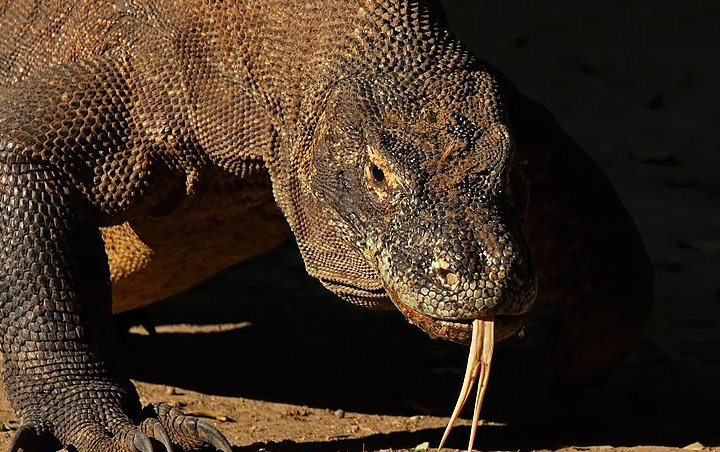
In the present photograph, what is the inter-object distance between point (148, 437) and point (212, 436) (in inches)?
8.8

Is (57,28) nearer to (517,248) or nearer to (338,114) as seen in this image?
(338,114)

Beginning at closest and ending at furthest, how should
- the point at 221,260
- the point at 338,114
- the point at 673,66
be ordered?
the point at 338,114 < the point at 221,260 < the point at 673,66

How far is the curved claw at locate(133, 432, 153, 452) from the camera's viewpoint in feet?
15.3

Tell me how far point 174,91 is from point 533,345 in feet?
10.2

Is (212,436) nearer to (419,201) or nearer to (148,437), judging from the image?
(148,437)

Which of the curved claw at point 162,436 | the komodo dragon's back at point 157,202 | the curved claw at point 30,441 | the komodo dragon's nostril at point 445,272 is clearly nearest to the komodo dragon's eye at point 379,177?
the komodo dragon's nostril at point 445,272

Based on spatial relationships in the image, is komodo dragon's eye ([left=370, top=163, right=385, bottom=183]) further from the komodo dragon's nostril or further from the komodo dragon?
the komodo dragon's nostril

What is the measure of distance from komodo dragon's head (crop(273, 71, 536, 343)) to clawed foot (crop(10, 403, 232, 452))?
2.71 feet

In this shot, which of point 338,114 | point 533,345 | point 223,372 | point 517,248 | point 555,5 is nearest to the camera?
point 517,248

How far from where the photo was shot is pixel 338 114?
4906 mm

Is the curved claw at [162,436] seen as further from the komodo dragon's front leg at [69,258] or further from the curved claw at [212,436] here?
the curved claw at [212,436]

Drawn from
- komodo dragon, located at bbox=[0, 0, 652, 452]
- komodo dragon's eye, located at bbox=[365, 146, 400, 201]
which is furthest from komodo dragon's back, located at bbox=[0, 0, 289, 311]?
komodo dragon's eye, located at bbox=[365, 146, 400, 201]

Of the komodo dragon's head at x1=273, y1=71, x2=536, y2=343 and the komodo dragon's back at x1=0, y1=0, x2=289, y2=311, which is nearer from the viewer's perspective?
the komodo dragon's head at x1=273, y1=71, x2=536, y2=343

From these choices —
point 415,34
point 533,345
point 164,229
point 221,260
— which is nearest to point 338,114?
point 415,34
